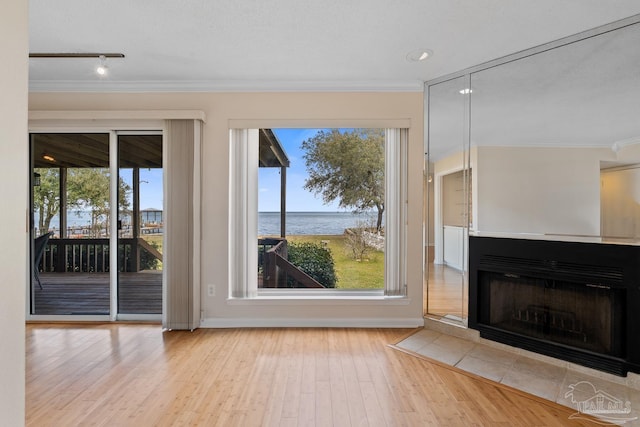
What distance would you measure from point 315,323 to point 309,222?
108 cm

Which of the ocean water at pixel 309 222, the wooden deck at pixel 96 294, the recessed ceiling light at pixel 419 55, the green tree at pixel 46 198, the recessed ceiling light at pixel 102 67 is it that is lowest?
the wooden deck at pixel 96 294

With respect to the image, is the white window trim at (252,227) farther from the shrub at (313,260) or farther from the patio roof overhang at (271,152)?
the shrub at (313,260)

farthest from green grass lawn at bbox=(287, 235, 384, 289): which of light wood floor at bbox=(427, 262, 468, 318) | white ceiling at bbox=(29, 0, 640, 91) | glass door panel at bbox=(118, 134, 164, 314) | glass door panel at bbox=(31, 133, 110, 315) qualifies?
glass door panel at bbox=(31, 133, 110, 315)

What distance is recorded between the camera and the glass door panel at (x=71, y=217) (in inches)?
128

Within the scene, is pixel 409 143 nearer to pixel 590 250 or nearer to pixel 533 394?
pixel 590 250

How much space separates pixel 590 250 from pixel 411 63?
2082 millimetres

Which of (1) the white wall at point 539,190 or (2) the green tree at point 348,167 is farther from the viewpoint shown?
(2) the green tree at point 348,167

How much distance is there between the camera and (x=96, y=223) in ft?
10.7

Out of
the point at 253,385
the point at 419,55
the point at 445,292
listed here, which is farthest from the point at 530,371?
the point at 419,55

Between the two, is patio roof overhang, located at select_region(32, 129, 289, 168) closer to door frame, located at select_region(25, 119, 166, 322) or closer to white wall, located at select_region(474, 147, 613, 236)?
→ door frame, located at select_region(25, 119, 166, 322)

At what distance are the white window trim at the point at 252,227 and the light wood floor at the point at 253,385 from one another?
0.40 meters

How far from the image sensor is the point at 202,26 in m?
2.18

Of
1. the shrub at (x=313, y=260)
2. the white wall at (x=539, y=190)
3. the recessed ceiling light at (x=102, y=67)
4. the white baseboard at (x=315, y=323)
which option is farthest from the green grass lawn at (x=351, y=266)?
the recessed ceiling light at (x=102, y=67)

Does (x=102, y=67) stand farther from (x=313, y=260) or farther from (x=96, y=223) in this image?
(x=313, y=260)
